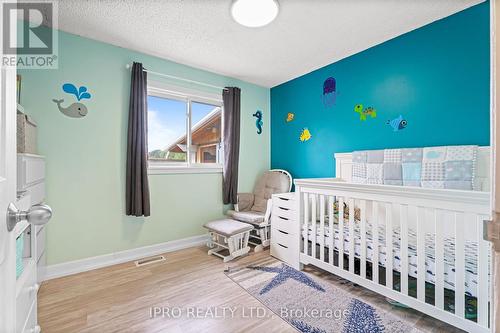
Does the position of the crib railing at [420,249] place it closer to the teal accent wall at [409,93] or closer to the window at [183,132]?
the teal accent wall at [409,93]

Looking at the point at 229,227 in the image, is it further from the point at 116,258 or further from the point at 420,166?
the point at 420,166

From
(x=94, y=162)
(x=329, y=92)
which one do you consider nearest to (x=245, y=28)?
(x=329, y=92)

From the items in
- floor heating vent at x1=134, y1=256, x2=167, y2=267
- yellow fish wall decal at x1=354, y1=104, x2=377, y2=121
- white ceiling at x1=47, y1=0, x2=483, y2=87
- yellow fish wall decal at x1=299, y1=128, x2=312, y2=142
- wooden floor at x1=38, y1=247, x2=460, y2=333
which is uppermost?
white ceiling at x1=47, y1=0, x2=483, y2=87

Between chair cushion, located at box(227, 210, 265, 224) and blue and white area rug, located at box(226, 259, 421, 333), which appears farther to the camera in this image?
chair cushion, located at box(227, 210, 265, 224)

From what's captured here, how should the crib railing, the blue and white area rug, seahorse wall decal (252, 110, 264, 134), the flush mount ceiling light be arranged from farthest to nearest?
1. seahorse wall decal (252, 110, 264, 134)
2. the flush mount ceiling light
3. the blue and white area rug
4. the crib railing

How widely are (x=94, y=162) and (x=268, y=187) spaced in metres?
2.13

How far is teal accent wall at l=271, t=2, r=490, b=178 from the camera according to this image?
71.9 inches

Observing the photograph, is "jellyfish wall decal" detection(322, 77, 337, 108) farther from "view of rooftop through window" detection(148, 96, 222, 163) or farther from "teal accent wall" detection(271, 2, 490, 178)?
"view of rooftop through window" detection(148, 96, 222, 163)

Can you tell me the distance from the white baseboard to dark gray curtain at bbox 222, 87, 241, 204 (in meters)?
0.68

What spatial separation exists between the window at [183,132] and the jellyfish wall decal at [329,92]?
1.41 meters

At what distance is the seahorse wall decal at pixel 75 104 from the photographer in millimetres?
2174

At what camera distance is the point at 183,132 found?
9.93 feet

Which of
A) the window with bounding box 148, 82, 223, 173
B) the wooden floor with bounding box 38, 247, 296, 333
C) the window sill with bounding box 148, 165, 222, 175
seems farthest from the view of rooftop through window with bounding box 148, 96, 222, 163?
the wooden floor with bounding box 38, 247, 296, 333

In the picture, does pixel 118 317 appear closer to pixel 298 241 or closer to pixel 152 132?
pixel 298 241
